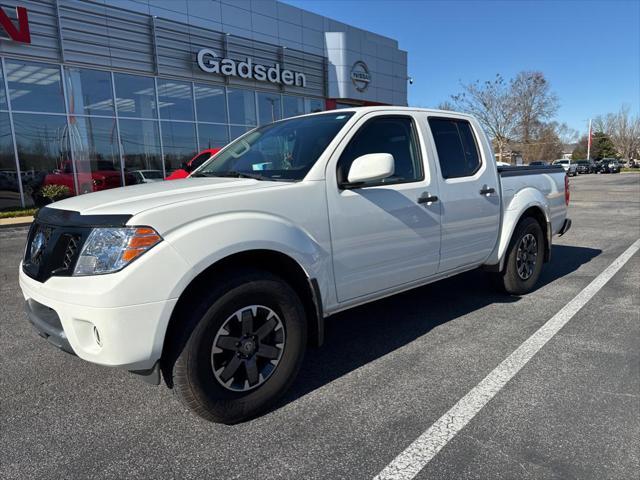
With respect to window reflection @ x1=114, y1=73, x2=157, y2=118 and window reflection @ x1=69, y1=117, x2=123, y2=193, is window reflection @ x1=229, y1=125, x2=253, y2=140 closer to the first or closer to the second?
window reflection @ x1=114, y1=73, x2=157, y2=118

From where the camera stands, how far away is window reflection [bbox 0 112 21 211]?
46.9 ft

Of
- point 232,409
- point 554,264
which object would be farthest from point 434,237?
point 554,264

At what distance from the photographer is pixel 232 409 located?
261 cm

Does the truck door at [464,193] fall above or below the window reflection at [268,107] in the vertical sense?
below

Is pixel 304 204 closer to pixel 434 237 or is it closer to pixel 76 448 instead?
pixel 434 237

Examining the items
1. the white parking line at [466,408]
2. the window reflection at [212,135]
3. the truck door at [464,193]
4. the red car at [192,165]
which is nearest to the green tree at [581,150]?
the window reflection at [212,135]

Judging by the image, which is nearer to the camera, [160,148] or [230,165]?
[230,165]

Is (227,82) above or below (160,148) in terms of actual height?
above

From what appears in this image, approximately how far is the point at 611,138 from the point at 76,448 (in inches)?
3726

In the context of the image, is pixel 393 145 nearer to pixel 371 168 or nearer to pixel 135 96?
pixel 371 168

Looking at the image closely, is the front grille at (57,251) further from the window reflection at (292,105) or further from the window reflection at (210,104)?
the window reflection at (292,105)

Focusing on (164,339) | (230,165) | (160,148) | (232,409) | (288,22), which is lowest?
(232,409)

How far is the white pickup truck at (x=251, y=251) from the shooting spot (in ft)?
7.50

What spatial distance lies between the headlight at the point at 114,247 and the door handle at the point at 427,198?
205cm
